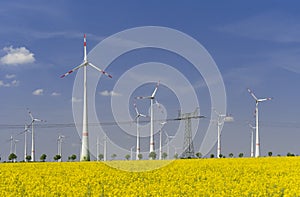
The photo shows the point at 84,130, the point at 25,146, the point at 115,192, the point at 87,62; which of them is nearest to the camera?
the point at 115,192

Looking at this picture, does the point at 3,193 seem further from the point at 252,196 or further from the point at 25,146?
the point at 25,146

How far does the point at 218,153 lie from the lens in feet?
304

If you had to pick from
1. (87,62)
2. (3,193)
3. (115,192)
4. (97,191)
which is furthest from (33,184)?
(87,62)

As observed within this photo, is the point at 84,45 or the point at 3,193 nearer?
the point at 3,193

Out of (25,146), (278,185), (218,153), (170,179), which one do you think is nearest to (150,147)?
(218,153)

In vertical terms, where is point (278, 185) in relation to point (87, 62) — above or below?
below

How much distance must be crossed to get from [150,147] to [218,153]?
60.8 feet

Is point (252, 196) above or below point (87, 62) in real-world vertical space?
below

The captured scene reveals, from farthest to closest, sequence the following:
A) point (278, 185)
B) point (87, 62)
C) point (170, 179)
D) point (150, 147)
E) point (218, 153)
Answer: point (218, 153), point (150, 147), point (87, 62), point (170, 179), point (278, 185)

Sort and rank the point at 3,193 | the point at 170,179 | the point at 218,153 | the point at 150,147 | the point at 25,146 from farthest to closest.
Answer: the point at 25,146 → the point at 218,153 → the point at 150,147 → the point at 170,179 → the point at 3,193

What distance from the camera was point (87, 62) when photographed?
228ft

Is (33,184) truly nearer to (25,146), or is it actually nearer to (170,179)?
(170,179)

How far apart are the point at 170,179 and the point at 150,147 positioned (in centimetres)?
5272

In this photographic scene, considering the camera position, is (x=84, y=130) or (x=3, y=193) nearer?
(x=3, y=193)
